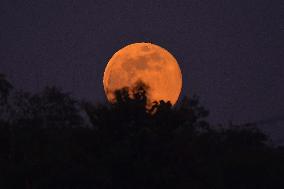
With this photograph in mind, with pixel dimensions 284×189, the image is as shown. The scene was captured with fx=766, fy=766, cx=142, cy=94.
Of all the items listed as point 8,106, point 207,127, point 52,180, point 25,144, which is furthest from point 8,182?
point 207,127

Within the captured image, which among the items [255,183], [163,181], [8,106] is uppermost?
[8,106]

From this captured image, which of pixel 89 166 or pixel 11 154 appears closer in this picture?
pixel 89 166

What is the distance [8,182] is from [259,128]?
29.4 metres

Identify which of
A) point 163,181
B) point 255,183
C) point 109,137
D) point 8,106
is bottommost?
point 163,181

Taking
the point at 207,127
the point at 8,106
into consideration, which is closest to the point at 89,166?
the point at 8,106

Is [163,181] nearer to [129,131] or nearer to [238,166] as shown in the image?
[129,131]

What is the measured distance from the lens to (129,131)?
945 inches

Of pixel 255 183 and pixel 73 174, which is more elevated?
pixel 255 183

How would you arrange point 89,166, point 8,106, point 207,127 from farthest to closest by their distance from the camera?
point 207,127 < point 8,106 < point 89,166

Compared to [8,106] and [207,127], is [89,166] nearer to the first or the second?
[8,106]

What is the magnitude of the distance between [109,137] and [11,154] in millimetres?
4033

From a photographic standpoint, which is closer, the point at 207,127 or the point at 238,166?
the point at 238,166

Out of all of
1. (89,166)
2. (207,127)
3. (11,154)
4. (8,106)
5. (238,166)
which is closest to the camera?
(89,166)

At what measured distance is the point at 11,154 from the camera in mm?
25797
